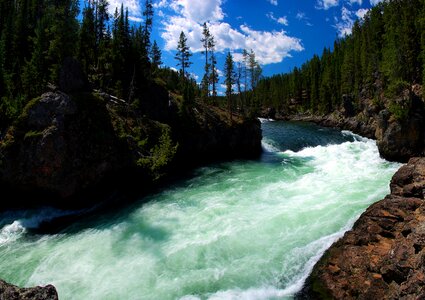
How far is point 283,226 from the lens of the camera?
17156 millimetres

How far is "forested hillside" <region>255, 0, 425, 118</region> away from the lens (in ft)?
164

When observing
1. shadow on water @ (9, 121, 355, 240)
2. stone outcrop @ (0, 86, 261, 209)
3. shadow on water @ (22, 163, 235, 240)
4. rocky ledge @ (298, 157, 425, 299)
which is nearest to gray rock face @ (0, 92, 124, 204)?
stone outcrop @ (0, 86, 261, 209)

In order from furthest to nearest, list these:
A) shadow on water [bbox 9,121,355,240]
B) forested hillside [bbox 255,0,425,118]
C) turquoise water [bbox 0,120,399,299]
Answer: forested hillside [bbox 255,0,425,118] < shadow on water [bbox 9,121,355,240] < turquoise water [bbox 0,120,399,299]

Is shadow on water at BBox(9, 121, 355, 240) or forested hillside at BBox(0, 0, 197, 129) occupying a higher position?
forested hillside at BBox(0, 0, 197, 129)

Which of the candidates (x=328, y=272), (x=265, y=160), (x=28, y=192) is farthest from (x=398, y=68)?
(x=28, y=192)

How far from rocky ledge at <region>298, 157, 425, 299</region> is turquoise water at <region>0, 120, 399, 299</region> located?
43.9 inches

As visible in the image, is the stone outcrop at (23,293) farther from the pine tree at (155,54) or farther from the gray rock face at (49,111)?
the pine tree at (155,54)

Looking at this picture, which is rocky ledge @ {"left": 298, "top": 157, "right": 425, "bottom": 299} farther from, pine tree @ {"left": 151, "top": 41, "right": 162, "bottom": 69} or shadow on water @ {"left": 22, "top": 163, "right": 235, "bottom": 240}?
pine tree @ {"left": 151, "top": 41, "right": 162, "bottom": 69}

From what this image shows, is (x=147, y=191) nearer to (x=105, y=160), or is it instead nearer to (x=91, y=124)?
(x=105, y=160)

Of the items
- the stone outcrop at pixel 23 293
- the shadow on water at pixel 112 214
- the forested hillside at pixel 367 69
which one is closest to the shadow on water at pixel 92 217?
the shadow on water at pixel 112 214

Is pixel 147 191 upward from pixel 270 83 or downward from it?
downward

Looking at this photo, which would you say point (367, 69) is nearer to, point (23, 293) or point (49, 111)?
point (49, 111)

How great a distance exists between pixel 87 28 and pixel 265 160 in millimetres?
32498

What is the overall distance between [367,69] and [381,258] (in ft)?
252
